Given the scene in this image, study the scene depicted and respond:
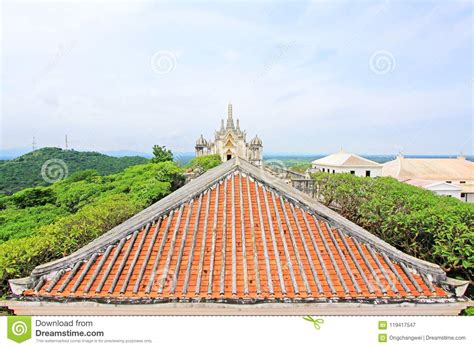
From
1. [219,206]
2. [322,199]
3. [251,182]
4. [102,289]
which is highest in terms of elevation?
[251,182]

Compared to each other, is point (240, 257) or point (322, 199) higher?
point (240, 257)

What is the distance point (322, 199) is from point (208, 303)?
70.4 feet

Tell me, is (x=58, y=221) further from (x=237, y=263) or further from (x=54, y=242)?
(x=237, y=263)

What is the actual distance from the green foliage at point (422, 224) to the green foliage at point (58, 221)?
14706mm

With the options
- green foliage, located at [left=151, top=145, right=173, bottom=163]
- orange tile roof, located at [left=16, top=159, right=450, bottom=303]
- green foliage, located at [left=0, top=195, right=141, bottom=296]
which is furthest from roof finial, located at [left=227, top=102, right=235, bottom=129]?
orange tile roof, located at [left=16, top=159, right=450, bottom=303]

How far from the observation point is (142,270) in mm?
5320

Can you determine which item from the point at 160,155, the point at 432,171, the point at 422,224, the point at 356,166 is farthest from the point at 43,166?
the point at 432,171

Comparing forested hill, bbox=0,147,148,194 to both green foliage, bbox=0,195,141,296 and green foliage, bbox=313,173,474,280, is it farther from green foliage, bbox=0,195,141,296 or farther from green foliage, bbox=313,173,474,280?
green foliage, bbox=313,173,474,280

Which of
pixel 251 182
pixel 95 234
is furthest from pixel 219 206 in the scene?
pixel 95 234

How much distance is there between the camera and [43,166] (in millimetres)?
47125

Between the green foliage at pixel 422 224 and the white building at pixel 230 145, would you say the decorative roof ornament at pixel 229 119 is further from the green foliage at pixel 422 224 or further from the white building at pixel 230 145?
the green foliage at pixel 422 224

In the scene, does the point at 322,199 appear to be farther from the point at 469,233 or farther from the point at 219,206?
the point at 219,206

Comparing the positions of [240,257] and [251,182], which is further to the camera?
[251,182]

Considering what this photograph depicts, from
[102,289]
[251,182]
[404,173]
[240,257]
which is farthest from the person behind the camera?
[404,173]
